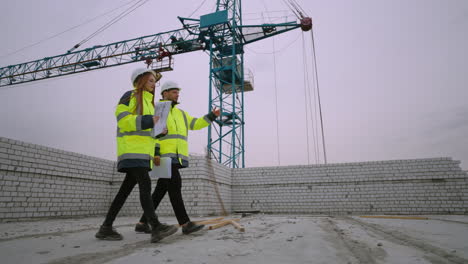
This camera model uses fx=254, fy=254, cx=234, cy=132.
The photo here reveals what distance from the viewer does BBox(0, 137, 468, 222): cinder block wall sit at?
5379 millimetres

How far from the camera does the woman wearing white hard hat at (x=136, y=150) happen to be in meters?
2.03

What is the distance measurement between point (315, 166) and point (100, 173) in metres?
7.03

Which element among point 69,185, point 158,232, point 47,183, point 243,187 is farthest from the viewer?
point 243,187

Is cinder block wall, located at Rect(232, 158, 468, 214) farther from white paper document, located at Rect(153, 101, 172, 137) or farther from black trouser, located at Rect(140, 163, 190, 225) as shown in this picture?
white paper document, located at Rect(153, 101, 172, 137)

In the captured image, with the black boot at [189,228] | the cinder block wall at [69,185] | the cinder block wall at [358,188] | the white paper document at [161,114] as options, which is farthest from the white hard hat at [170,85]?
the cinder block wall at [358,188]

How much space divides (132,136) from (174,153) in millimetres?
592

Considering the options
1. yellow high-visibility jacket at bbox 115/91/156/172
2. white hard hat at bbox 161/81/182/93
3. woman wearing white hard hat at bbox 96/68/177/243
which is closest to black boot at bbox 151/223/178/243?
woman wearing white hard hat at bbox 96/68/177/243

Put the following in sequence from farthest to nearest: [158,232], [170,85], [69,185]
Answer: [69,185]
[170,85]
[158,232]

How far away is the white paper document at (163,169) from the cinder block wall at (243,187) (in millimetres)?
4412

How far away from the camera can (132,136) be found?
2137mm

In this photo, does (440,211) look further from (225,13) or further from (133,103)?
(225,13)

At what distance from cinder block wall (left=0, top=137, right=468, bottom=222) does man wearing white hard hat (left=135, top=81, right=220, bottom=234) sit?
4.27 m

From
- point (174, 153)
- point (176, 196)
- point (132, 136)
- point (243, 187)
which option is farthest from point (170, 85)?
point (243, 187)

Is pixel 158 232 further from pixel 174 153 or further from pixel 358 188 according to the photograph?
pixel 358 188
